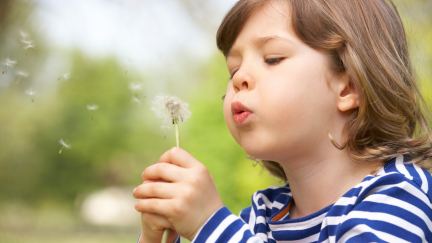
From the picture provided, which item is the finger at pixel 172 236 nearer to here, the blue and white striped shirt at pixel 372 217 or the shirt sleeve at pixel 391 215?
the blue and white striped shirt at pixel 372 217

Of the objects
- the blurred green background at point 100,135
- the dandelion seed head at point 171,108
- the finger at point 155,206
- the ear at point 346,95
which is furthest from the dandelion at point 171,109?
the blurred green background at point 100,135

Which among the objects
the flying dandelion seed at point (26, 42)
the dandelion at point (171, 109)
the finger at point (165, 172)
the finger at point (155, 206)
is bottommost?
A: the finger at point (155, 206)

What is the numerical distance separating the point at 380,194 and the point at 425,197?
0.21 ft

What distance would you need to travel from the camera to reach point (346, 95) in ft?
3.05

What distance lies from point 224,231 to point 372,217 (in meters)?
0.18

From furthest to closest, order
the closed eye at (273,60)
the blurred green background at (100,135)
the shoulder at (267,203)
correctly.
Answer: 1. the blurred green background at (100,135)
2. the shoulder at (267,203)
3. the closed eye at (273,60)

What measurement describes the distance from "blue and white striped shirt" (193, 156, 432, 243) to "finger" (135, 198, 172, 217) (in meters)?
0.05

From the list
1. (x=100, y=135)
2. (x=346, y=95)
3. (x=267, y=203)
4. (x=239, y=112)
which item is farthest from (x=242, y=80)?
(x=100, y=135)

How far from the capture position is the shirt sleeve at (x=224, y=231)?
792 millimetres

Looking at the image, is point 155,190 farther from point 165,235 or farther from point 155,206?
point 165,235

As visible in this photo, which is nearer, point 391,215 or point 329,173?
point 391,215

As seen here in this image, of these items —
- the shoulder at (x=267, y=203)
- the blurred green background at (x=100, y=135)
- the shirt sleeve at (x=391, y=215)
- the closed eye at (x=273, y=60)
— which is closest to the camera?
the shirt sleeve at (x=391, y=215)

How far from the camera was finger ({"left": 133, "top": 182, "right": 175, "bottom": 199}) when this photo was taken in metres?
0.81

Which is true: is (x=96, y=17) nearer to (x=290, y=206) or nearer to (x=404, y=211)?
(x=290, y=206)
